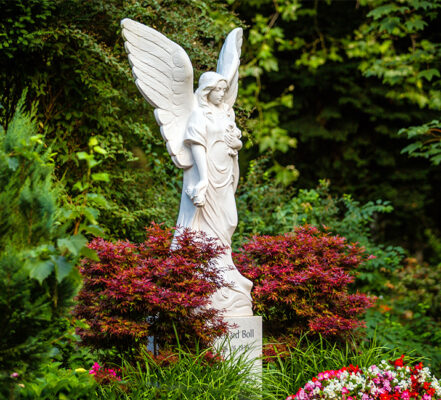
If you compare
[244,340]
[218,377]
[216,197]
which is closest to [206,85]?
[216,197]

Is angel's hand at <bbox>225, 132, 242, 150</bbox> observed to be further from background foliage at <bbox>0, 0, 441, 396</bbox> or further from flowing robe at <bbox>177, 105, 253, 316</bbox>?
background foliage at <bbox>0, 0, 441, 396</bbox>

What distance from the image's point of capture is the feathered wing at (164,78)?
5.44 m

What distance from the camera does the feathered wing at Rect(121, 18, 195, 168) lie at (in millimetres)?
5441

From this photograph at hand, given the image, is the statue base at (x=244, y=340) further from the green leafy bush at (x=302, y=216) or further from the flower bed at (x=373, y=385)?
the green leafy bush at (x=302, y=216)

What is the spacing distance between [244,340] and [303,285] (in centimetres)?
80

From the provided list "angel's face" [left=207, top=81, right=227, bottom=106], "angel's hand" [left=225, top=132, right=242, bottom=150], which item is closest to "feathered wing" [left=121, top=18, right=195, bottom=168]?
"angel's face" [left=207, top=81, right=227, bottom=106]

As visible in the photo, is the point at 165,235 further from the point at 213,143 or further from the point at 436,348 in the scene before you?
the point at 436,348

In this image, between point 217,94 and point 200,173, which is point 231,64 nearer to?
point 217,94

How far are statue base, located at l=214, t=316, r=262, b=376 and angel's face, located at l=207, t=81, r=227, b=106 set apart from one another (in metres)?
2.07

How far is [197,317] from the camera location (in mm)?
4695

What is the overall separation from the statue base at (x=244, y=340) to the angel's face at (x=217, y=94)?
2.07 m

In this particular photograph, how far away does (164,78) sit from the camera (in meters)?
5.53

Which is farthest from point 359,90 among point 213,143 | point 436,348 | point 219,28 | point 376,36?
point 213,143

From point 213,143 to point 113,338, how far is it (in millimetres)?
2010
